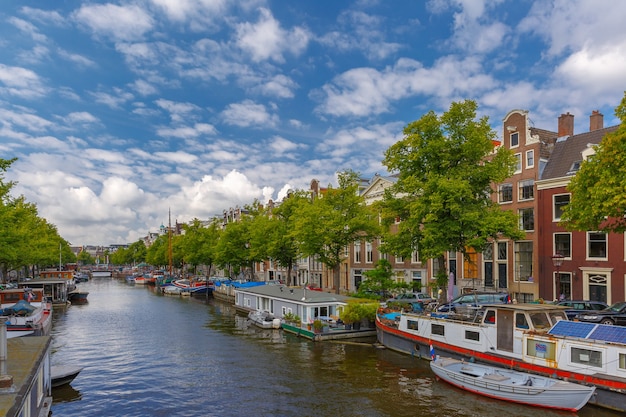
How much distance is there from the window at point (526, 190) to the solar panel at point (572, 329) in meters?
25.9

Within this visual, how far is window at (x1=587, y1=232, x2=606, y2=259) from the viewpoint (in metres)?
42.9

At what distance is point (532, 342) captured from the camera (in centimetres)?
2595

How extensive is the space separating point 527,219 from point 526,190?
301cm

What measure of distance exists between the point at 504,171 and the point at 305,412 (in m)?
24.2

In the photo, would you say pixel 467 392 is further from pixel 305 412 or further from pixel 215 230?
pixel 215 230

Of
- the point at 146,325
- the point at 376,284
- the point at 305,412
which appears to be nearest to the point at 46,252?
the point at 146,325

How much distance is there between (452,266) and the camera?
187 feet

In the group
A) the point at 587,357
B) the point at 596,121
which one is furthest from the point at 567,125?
the point at 587,357

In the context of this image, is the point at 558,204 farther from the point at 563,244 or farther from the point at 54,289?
the point at 54,289

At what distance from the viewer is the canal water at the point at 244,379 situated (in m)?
23.7

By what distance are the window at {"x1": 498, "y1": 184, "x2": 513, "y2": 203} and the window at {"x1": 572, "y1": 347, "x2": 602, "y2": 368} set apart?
29.1 meters

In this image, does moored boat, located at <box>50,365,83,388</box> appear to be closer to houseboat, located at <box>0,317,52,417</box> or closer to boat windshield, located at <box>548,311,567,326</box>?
houseboat, located at <box>0,317,52,417</box>

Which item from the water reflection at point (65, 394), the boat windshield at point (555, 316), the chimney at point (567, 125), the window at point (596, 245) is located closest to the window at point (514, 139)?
the chimney at point (567, 125)

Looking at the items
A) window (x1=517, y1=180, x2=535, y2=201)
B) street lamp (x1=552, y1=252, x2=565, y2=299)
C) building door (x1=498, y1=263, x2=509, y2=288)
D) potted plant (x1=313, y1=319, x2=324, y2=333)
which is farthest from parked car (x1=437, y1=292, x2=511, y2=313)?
window (x1=517, y1=180, x2=535, y2=201)
